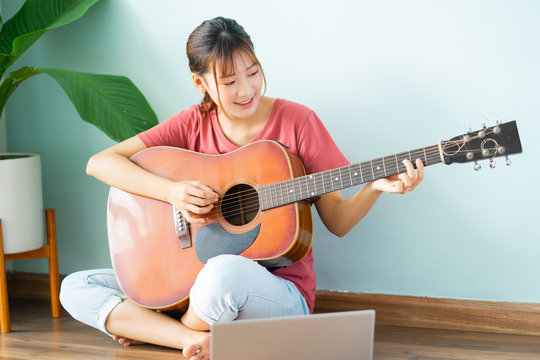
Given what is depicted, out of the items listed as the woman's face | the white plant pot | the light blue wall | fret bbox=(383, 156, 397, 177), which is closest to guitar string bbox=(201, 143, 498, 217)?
the woman's face

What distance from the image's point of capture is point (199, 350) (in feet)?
4.53

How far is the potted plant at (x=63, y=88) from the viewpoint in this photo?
5.76 ft

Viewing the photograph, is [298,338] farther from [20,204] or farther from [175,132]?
[20,204]

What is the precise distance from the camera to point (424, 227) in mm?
1650

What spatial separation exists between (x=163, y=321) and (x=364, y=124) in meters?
0.78

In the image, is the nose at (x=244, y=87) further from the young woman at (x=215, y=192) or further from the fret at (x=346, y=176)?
the fret at (x=346, y=176)

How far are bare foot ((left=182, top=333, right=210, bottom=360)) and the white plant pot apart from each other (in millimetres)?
732

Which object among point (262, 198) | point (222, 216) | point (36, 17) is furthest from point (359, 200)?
point (36, 17)

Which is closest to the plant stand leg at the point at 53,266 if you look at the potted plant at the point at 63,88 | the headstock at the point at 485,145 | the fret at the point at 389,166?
the potted plant at the point at 63,88

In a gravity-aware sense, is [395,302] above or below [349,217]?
below

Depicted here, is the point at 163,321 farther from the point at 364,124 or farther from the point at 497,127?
the point at 497,127

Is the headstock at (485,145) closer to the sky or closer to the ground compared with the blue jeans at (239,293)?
closer to the sky

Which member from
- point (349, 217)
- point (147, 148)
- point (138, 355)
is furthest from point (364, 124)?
point (138, 355)

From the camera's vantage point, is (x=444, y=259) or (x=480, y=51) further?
(x=444, y=259)
